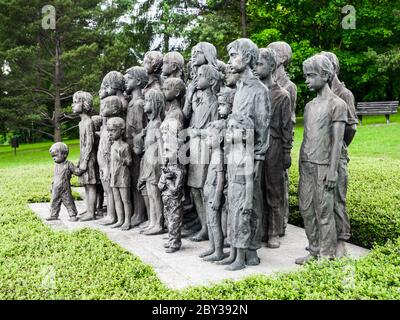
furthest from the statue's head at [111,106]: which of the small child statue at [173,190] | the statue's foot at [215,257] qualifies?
the statue's foot at [215,257]

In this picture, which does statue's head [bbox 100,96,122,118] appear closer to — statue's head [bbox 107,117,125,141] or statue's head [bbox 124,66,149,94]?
statue's head [bbox 107,117,125,141]

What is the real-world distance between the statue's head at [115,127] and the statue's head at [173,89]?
97 centimetres

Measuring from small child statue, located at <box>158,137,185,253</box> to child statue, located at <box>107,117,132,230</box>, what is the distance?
3.75 feet

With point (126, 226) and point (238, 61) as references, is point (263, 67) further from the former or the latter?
point (126, 226)

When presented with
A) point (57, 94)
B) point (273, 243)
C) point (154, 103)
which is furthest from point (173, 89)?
point (57, 94)

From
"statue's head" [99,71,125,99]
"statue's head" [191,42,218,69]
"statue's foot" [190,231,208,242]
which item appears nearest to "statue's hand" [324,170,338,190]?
"statue's foot" [190,231,208,242]

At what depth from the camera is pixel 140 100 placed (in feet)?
23.9

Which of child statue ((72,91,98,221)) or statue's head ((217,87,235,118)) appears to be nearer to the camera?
statue's head ((217,87,235,118))

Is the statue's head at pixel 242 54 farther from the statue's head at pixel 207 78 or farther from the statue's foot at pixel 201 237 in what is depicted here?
the statue's foot at pixel 201 237

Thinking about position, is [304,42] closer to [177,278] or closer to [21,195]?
[21,195]

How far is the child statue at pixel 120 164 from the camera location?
705 cm

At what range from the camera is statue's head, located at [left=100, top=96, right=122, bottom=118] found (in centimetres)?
717

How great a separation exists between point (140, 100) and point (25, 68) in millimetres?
16515
